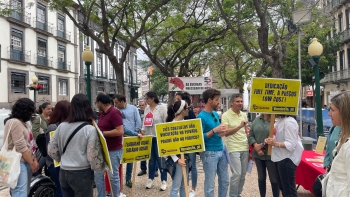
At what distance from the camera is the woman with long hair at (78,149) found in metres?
3.32

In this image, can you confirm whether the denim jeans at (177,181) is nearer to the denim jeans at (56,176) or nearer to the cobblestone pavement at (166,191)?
the cobblestone pavement at (166,191)

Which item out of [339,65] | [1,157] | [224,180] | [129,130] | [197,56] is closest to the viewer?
[1,157]

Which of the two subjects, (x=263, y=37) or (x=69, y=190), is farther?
(x=263, y=37)

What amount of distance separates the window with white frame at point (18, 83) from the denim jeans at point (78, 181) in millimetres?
24174

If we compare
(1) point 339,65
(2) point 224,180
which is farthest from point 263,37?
(1) point 339,65

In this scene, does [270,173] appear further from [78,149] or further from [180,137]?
[78,149]

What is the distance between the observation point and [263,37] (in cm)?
945

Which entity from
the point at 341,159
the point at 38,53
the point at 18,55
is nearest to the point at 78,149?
the point at 341,159

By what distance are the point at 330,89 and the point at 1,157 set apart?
3690 centimetres

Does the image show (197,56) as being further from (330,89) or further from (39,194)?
(39,194)

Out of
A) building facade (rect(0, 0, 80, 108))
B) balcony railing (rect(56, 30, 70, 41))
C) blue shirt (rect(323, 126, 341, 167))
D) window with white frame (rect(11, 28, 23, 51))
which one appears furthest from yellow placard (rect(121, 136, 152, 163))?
balcony railing (rect(56, 30, 70, 41))

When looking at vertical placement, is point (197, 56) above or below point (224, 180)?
above

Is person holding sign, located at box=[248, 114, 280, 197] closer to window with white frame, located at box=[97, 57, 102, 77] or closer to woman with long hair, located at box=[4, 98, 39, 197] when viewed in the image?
woman with long hair, located at box=[4, 98, 39, 197]

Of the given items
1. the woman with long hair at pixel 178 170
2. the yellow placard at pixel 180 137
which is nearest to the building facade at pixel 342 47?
the woman with long hair at pixel 178 170
